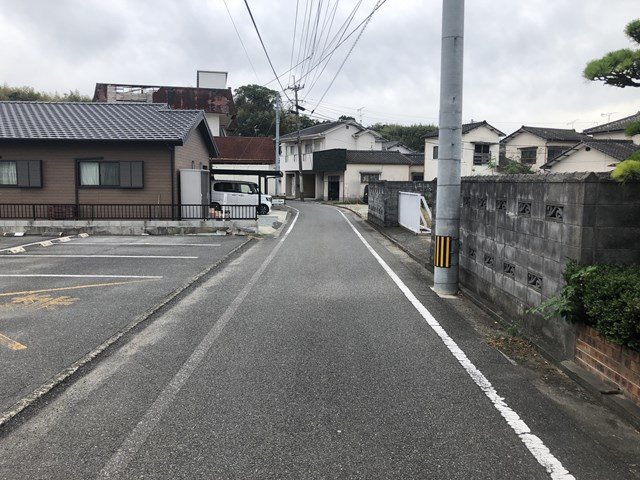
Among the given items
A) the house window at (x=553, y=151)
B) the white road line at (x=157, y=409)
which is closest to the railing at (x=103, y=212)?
the white road line at (x=157, y=409)

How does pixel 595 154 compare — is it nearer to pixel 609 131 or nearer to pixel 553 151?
pixel 609 131

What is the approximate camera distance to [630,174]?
4469mm

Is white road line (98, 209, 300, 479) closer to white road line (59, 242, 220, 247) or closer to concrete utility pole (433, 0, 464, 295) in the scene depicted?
concrete utility pole (433, 0, 464, 295)

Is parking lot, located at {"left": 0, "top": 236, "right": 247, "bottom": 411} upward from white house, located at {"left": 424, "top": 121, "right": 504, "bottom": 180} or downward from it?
downward

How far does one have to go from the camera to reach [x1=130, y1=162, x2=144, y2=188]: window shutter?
740 inches

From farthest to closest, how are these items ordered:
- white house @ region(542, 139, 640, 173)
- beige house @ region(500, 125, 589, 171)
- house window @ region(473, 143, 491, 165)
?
1. house window @ region(473, 143, 491, 165)
2. beige house @ region(500, 125, 589, 171)
3. white house @ region(542, 139, 640, 173)

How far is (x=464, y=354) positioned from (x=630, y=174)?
2.38 m

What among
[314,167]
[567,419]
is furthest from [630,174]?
[314,167]

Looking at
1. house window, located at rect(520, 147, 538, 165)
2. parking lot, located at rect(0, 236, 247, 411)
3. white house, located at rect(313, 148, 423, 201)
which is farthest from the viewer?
white house, located at rect(313, 148, 423, 201)

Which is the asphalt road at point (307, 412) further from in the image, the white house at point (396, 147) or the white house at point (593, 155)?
the white house at point (396, 147)

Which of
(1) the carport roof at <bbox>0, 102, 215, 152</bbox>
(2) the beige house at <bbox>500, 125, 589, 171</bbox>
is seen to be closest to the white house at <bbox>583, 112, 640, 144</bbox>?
(2) the beige house at <bbox>500, 125, 589, 171</bbox>

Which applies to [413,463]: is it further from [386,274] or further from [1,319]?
[386,274]

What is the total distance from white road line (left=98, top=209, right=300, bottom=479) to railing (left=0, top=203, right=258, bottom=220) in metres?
12.4

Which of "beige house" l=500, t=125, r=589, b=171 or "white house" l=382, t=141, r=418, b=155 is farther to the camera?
"white house" l=382, t=141, r=418, b=155
